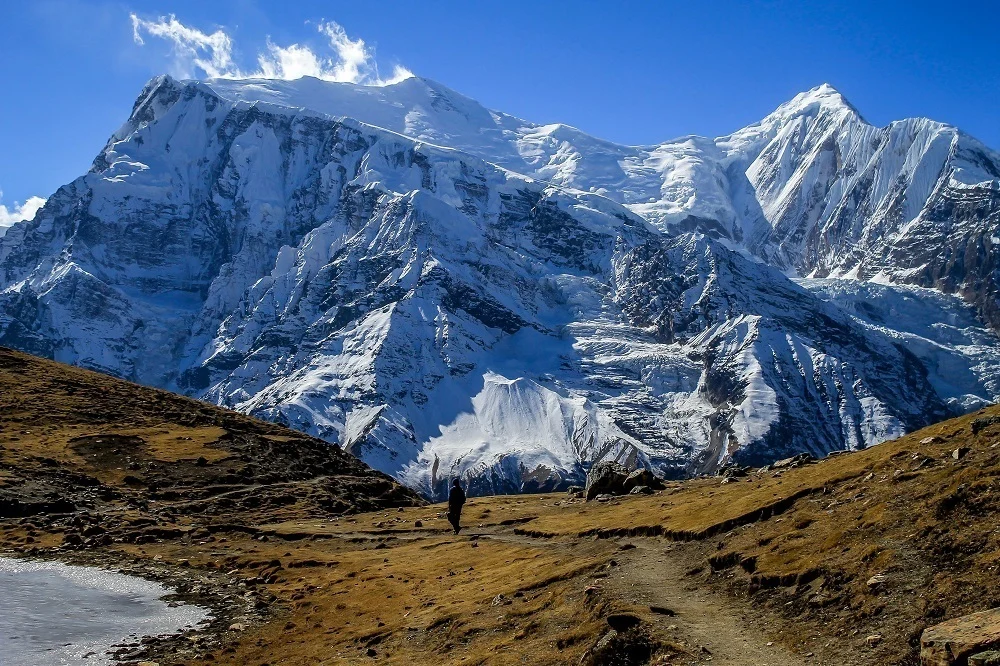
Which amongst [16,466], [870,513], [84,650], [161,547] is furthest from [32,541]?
Answer: [870,513]

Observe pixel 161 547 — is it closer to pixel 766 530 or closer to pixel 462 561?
pixel 462 561

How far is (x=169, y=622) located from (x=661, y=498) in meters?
26.5

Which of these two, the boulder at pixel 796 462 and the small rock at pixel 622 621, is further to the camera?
the boulder at pixel 796 462

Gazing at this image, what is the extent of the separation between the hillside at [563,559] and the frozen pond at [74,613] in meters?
1.61

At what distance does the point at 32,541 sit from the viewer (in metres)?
50.8

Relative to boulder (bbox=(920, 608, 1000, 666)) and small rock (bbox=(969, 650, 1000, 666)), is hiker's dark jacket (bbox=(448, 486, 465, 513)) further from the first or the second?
small rock (bbox=(969, 650, 1000, 666))

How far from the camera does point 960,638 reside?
1648 cm

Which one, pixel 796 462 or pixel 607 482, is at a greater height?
pixel 607 482

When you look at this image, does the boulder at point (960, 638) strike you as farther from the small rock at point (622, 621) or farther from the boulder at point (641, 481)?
the boulder at point (641, 481)

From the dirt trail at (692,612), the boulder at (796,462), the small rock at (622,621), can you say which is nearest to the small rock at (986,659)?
the dirt trail at (692,612)

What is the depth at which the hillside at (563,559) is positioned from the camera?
72.2 feet

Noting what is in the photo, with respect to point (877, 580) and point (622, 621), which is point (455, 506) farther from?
point (877, 580)

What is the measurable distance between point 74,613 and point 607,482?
35360 millimetres

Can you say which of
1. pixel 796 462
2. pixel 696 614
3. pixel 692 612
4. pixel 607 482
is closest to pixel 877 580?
pixel 696 614
